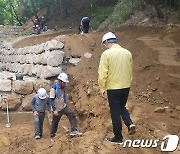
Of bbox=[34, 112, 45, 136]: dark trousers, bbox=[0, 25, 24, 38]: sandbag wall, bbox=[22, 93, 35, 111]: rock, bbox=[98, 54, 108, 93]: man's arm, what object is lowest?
bbox=[0, 25, 24, 38]: sandbag wall

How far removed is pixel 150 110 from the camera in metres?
8.23

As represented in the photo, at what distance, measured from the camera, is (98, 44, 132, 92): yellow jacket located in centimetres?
604

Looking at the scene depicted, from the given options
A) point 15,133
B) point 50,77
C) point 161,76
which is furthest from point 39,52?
point 161,76

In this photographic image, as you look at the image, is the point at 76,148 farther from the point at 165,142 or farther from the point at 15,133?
the point at 15,133

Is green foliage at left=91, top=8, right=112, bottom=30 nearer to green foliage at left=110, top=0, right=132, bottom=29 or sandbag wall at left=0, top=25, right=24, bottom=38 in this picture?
green foliage at left=110, top=0, right=132, bottom=29

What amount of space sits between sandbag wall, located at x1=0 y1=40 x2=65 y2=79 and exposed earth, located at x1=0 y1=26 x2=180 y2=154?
0.39 metres

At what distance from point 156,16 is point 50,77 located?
22.5 ft

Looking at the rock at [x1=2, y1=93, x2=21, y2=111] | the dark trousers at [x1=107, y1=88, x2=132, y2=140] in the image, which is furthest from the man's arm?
the rock at [x1=2, y1=93, x2=21, y2=111]

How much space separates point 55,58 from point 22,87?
167 cm

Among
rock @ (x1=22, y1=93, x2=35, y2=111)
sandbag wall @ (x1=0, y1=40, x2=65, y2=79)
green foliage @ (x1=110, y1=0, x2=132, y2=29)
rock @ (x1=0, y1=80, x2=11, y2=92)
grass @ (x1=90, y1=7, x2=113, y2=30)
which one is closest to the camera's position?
rock @ (x1=22, y1=93, x2=35, y2=111)

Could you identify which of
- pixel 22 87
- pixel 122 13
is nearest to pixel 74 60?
pixel 22 87

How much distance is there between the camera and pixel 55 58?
12.3 meters

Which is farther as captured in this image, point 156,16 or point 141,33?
point 156,16

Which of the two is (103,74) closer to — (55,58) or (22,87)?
(22,87)
